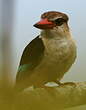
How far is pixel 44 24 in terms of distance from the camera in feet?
2.08

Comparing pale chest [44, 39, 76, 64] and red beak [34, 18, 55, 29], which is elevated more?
red beak [34, 18, 55, 29]

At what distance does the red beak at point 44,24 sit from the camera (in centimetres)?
61

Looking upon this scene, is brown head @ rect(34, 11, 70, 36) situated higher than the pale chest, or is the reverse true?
brown head @ rect(34, 11, 70, 36)

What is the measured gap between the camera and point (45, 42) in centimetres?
74

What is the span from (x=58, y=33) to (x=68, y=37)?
38 millimetres

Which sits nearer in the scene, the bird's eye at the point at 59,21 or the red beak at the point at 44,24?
the red beak at the point at 44,24

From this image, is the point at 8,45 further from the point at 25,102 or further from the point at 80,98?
the point at 80,98

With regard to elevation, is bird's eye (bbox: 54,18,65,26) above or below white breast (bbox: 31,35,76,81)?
above

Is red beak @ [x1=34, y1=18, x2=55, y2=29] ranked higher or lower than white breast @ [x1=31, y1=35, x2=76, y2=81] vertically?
higher

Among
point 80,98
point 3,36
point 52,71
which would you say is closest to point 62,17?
point 52,71

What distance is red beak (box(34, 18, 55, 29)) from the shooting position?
1.99 ft

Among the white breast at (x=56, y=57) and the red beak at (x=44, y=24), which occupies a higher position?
the red beak at (x=44, y=24)

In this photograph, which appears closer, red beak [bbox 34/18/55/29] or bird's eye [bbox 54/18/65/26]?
red beak [bbox 34/18/55/29]

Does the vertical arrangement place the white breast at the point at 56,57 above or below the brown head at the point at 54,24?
below
